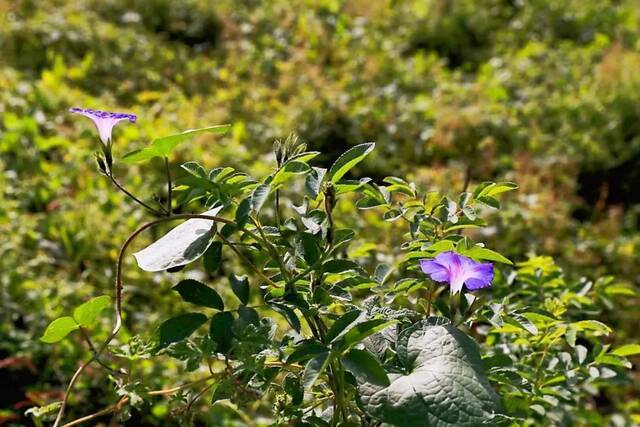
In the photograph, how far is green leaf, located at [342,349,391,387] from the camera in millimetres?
1090

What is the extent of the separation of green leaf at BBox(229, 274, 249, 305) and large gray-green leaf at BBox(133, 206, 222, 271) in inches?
5.0

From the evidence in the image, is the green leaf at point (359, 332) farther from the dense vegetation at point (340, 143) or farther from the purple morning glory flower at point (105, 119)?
the purple morning glory flower at point (105, 119)

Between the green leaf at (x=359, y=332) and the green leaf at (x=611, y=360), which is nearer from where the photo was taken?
the green leaf at (x=359, y=332)

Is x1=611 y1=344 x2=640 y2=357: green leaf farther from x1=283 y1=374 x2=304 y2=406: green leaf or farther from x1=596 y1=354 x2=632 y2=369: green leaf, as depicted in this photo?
x1=283 y1=374 x2=304 y2=406: green leaf

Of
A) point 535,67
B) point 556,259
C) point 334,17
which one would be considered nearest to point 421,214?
point 556,259

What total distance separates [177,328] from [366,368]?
0.29 m

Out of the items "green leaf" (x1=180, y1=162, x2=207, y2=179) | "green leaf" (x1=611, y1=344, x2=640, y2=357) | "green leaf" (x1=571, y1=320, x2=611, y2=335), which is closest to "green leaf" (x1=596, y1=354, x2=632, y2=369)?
"green leaf" (x1=611, y1=344, x2=640, y2=357)

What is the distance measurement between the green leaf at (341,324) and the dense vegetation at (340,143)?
0.23 metres

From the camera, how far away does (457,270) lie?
1267 millimetres

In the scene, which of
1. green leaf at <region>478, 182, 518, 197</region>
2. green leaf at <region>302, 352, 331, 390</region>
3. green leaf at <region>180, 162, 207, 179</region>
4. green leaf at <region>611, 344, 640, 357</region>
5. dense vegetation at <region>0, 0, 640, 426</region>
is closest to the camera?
green leaf at <region>302, 352, 331, 390</region>

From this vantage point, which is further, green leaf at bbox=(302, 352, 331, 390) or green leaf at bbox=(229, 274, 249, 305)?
green leaf at bbox=(229, 274, 249, 305)

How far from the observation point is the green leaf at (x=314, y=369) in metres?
1.05

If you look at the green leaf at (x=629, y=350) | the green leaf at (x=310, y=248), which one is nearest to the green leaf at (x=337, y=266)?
the green leaf at (x=310, y=248)

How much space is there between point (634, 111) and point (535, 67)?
2.37ft
